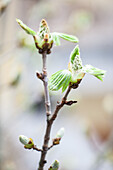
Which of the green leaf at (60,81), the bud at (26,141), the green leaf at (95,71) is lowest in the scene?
the bud at (26,141)

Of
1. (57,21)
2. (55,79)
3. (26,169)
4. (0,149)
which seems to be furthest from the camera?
(57,21)

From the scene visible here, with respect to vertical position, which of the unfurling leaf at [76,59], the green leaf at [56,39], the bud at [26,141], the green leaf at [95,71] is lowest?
the bud at [26,141]

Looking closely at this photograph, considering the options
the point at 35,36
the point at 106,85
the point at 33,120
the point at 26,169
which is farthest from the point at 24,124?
the point at 35,36

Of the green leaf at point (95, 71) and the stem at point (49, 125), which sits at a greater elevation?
the green leaf at point (95, 71)

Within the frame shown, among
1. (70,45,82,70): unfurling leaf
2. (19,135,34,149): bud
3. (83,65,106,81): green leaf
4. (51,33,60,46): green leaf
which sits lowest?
(19,135,34,149): bud

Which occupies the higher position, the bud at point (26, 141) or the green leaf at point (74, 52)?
the green leaf at point (74, 52)

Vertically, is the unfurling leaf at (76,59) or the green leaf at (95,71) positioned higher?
the unfurling leaf at (76,59)

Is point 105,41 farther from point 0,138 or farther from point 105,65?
point 0,138

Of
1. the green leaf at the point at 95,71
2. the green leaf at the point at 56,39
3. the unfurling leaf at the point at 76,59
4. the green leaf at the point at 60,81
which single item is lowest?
the green leaf at the point at 60,81
